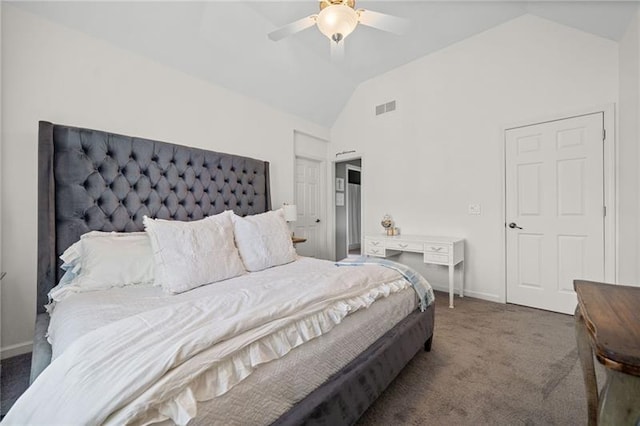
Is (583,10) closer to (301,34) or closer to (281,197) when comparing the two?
(301,34)

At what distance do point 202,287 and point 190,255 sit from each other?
22 cm

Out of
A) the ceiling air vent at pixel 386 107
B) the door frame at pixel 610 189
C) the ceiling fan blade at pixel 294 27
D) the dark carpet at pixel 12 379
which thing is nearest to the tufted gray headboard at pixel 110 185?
the dark carpet at pixel 12 379

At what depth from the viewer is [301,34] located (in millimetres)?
3035

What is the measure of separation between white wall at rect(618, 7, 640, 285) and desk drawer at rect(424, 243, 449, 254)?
1.37 m

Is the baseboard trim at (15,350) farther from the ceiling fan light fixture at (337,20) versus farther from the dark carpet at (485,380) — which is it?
the ceiling fan light fixture at (337,20)

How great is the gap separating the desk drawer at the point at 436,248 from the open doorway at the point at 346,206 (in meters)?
2.16

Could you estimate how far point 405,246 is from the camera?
130 inches

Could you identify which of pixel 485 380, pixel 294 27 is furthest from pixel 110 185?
pixel 485 380

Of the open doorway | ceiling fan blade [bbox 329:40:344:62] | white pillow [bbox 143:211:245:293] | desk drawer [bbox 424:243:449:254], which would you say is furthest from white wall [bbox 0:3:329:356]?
the open doorway

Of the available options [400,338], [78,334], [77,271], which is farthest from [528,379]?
[77,271]

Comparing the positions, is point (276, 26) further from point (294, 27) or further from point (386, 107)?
point (386, 107)

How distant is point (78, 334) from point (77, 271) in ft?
3.18

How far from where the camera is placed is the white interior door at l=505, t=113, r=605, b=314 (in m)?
2.53

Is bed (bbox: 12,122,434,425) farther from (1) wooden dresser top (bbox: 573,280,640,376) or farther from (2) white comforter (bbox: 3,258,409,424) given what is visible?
(1) wooden dresser top (bbox: 573,280,640,376)
